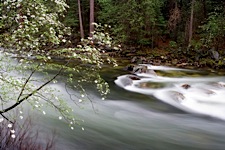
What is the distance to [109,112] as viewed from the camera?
305 inches

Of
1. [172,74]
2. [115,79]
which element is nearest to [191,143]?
[115,79]

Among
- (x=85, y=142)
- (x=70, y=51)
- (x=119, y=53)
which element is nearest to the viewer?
(x=70, y=51)

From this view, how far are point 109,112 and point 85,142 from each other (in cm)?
226

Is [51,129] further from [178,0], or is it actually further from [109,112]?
[178,0]

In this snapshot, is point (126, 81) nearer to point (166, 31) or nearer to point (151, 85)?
point (151, 85)

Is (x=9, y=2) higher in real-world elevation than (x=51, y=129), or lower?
higher

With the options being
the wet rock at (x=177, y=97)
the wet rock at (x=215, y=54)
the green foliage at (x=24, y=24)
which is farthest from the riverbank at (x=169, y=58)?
the green foliage at (x=24, y=24)

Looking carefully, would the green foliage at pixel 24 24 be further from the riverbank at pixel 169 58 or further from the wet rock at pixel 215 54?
the wet rock at pixel 215 54

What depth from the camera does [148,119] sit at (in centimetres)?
734

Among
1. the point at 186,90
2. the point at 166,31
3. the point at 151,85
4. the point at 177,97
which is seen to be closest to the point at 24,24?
the point at 177,97

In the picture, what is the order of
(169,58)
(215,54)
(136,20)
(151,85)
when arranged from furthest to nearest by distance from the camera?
(136,20) < (169,58) < (215,54) < (151,85)

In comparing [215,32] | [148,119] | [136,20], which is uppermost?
[136,20]

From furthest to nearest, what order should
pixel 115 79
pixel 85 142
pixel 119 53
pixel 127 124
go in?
pixel 119 53, pixel 115 79, pixel 127 124, pixel 85 142

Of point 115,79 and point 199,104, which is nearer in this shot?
point 199,104
